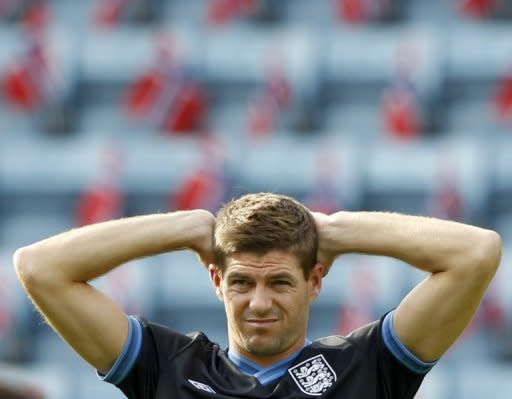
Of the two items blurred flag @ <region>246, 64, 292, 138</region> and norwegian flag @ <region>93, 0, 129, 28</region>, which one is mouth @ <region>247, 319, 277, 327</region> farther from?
norwegian flag @ <region>93, 0, 129, 28</region>

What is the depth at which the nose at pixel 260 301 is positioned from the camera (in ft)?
10.5

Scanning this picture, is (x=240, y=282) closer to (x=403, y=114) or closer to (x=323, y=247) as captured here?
(x=323, y=247)

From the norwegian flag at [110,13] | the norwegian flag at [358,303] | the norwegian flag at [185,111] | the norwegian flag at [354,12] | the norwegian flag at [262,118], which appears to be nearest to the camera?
the norwegian flag at [358,303]

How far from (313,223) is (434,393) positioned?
13.4ft

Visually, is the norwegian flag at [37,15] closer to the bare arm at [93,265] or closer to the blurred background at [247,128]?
the blurred background at [247,128]

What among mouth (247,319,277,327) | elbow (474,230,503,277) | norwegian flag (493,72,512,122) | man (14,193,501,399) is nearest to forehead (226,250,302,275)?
man (14,193,501,399)

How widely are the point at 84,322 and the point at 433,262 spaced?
78cm

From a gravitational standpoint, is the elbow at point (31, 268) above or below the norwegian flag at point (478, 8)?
below

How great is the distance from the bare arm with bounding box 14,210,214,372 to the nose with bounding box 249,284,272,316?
196mm

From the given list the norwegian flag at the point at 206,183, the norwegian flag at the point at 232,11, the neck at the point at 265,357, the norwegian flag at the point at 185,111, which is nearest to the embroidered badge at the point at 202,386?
the neck at the point at 265,357

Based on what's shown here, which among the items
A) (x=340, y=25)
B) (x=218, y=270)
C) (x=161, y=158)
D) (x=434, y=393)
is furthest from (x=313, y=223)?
(x=340, y=25)

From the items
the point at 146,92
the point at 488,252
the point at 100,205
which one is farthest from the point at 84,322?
the point at 146,92

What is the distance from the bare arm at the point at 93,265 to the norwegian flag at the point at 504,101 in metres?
6.30

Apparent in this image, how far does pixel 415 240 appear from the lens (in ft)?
10.9
